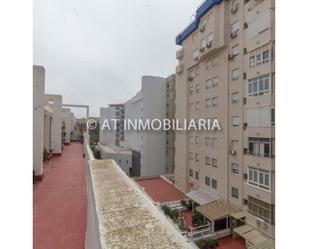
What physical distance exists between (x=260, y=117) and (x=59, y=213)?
24.2 ft

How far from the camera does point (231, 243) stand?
7.92 meters

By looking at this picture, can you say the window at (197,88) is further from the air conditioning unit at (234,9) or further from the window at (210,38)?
the air conditioning unit at (234,9)

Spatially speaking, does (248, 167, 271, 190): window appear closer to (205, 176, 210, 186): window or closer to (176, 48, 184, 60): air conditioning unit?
(205, 176, 210, 186): window

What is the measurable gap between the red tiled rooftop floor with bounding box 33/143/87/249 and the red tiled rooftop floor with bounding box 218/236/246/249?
6333 millimetres

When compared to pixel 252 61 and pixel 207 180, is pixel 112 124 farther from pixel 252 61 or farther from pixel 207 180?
pixel 252 61

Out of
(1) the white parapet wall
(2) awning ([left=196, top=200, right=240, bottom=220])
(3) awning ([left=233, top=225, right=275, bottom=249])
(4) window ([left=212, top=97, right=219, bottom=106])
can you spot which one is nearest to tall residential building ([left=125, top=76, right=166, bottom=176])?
(4) window ([left=212, top=97, right=219, bottom=106])

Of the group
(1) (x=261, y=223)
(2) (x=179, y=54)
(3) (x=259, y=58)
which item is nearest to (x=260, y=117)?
(3) (x=259, y=58)

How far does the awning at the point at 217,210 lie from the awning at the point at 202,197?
396 millimetres

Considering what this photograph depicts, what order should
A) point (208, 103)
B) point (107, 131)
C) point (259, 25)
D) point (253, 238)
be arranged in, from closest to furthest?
point (253, 238) → point (259, 25) → point (208, 103) → point (107, 131)

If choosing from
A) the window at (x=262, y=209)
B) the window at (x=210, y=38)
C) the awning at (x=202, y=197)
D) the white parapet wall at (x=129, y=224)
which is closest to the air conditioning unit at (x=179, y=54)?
the window at (x=210, y=38)

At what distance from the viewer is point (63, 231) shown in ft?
8.77

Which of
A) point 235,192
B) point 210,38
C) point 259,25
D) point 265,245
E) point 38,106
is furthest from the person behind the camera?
point 210,38

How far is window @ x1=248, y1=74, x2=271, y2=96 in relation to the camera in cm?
730
